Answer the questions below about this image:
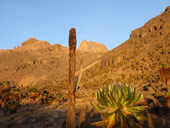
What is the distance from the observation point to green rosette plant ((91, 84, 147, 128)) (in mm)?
4648

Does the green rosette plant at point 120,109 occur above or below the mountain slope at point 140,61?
below

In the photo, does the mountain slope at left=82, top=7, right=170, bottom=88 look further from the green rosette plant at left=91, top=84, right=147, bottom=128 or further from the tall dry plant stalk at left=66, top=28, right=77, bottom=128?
the green rosette plant at left=91, top=84, right=147, bottom=128

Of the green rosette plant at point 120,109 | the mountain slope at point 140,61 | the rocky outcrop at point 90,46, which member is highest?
the rocky outcrop at point 90,46

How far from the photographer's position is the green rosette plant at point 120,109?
4648mm

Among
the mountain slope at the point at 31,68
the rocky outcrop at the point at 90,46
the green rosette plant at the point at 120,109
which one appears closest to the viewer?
the green rosette plant at the point at 120,109

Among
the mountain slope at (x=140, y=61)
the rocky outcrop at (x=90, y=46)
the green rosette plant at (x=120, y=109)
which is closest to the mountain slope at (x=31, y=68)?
the mountain slope at (x=140, y=61)

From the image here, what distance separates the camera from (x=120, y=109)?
482 centimetres

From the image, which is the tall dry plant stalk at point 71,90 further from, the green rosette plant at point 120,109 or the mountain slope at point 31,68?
the mountain slope at point 31,68

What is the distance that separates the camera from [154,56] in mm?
39531

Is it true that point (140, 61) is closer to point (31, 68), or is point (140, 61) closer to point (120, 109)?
point (120, 109)

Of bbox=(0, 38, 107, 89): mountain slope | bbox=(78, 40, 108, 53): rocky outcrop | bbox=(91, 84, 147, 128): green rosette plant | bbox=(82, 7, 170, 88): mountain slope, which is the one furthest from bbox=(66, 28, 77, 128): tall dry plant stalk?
bbox=(78, 40, 108, 53): rocky outcrop

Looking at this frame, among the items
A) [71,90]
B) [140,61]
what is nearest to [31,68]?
[140,61]

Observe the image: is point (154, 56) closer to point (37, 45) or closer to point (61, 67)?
point (61, 67)

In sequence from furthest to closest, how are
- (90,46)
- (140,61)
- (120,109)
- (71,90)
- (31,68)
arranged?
(90,46) < (31,68) < (140,61) < (71,90) < (120,109)
